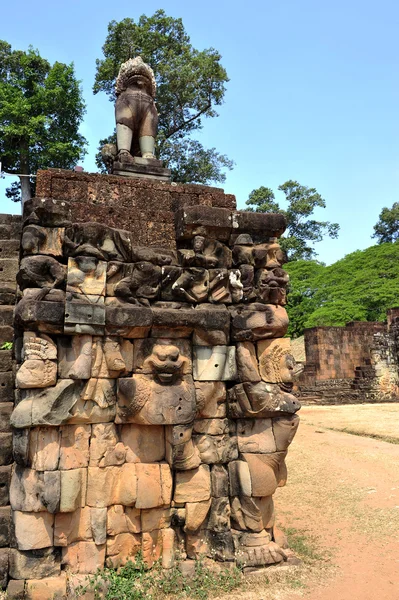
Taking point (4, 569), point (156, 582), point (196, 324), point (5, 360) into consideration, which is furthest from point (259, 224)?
point (4, 569)

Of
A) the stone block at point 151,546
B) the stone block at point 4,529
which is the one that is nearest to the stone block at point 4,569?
the stone block at point 4,529

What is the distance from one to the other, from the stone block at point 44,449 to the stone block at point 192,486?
48.9 inches

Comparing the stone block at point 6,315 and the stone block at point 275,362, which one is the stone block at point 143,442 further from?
the stone block at point 6,315

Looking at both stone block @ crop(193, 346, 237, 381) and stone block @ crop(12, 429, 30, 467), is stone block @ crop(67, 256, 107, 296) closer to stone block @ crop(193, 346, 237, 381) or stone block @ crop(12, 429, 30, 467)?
stone block @ crop(193, 346, 237, 381)

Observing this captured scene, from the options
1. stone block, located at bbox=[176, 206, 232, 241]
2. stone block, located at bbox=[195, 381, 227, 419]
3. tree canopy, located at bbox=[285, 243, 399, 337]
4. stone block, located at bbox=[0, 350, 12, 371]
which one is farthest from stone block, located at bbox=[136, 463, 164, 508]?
tree canopy, located at bbox=[285, 243, 399, 337]

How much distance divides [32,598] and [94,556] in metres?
0.60

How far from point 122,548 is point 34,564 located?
802 mm

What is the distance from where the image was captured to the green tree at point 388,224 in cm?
4584

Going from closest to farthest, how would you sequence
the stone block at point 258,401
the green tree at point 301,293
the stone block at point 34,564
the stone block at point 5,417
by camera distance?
1. the stone block at point 34,564
2. the stone block at point 5,417
3. the stone block at point 258,401
4. the green tree at point 301,293

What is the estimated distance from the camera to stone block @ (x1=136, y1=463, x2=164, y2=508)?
15.0ft

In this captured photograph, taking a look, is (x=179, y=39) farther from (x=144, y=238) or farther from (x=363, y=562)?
(x=363, y=562)

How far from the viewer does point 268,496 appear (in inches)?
198

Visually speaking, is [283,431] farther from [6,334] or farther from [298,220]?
[298,220]

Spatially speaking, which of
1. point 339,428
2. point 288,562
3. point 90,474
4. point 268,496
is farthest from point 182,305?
point 339,428
